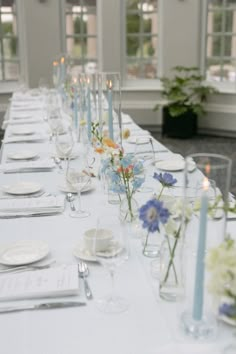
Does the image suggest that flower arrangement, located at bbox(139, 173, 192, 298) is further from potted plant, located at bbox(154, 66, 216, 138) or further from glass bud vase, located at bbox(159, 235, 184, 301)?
potted plant, located at bbox(154, 66, 216, 138)

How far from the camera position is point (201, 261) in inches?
44.4

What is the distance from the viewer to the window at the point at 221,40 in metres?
7.48

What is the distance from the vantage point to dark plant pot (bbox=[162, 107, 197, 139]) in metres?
7.36

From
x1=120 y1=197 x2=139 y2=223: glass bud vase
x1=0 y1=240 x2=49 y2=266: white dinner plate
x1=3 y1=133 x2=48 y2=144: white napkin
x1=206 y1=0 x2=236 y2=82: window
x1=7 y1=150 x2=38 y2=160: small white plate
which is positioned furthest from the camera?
x1=206 y1=0 x2=236 y2=82: window

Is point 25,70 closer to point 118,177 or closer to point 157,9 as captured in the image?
point 157,9

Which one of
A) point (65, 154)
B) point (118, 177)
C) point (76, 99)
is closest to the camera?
point (118, 177)

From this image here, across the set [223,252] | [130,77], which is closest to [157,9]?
[130,77]

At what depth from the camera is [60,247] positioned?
68.8 inches

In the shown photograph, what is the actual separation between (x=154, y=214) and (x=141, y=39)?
691 centimetres

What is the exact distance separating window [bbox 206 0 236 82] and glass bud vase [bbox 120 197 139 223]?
240 inches

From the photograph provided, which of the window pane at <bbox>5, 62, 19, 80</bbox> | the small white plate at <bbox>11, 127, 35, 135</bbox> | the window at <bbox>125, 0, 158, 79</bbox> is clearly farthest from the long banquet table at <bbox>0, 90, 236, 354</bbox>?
the window pane at <bbox>5, 62, 19, 80</bbox>

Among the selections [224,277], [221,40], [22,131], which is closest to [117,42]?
[221,40]

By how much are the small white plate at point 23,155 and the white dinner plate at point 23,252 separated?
1.42 meters

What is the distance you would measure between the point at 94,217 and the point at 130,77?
6224 millimetres
